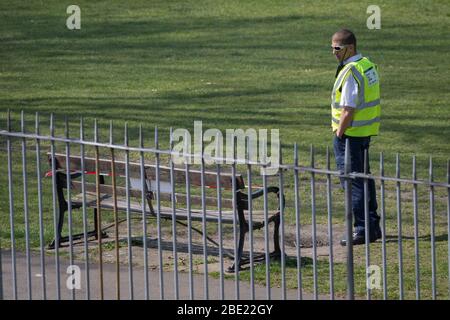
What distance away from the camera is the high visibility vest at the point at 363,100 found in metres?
9.93

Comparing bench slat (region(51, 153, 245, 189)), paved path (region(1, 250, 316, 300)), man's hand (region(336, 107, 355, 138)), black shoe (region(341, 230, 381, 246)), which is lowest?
paved path (region(1, 250, 316, 300))

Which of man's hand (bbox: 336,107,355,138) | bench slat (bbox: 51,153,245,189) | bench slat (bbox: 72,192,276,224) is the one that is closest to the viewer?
bench slat (bbox: 51,153,245,189)

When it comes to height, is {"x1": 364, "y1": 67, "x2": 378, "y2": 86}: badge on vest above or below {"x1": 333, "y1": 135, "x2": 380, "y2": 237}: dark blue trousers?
above

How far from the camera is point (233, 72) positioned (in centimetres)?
1967

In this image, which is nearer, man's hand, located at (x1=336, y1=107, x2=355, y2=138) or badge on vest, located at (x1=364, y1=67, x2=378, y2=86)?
man's hand, located at (x1=336, y1=107, x2=355, y2=138)

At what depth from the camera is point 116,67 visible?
20391mm

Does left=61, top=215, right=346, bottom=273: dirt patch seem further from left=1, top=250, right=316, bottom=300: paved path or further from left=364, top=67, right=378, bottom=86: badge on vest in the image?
left=364, top=67, right=378, bottom=86: badge on vest

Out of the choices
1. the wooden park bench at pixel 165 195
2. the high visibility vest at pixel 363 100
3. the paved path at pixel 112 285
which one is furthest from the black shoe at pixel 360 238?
the paved path at pixel 112 285

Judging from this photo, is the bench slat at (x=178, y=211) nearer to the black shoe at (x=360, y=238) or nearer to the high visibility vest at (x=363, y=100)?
the black shoe at (x=360, y=238)

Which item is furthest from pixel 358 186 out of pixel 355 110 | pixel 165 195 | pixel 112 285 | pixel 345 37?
pixel 112 285

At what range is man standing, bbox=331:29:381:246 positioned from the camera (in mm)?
9867

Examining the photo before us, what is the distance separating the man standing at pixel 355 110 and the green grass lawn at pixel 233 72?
42 cm

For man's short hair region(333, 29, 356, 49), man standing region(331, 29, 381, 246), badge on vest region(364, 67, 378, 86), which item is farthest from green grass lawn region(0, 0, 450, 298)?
man's short hair region(333, 29, 356, 49)
